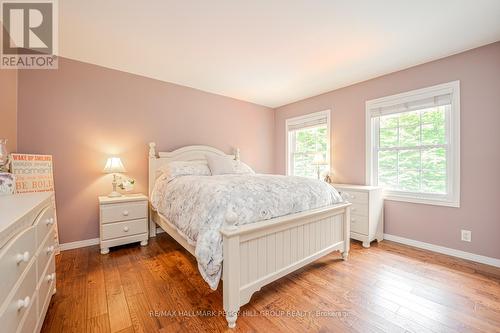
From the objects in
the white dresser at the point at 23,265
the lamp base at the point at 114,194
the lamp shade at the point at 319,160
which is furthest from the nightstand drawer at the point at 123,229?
the lamp shade at the point at 319,160

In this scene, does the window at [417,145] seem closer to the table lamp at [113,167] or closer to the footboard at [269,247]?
the footboard at [269,247]

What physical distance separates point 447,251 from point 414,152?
124 centimetres

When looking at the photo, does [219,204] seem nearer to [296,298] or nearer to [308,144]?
[296,298]

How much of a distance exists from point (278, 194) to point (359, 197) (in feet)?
5.27

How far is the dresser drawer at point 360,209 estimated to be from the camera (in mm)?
2848

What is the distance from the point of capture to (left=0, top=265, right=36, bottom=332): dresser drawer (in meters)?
0.81

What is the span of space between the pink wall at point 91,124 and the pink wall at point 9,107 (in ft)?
0.28

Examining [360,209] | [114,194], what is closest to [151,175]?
[114,194]

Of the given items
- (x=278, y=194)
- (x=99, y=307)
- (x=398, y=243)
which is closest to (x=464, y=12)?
(x=278, y=194)

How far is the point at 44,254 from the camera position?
1.40 metres

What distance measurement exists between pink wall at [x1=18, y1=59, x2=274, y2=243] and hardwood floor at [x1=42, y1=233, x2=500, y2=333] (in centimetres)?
73

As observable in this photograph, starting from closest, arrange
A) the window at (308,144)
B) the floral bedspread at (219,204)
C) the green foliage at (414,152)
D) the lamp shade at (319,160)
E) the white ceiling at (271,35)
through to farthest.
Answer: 1. the floral bedspread at (219,204)
2. the white ceiling at (271,35)
3. the green foliage at (414,152)
4. the lamp shade at (319,160)
5. the window at (308,144)

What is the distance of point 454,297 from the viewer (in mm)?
1736

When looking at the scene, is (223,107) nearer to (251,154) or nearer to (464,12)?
(251,154)
